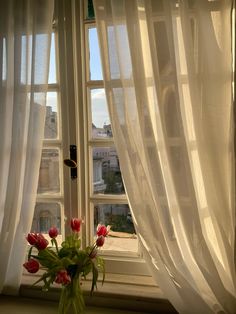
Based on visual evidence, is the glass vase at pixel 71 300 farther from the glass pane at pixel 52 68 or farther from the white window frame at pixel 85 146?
the glass pane at pixel 52 68

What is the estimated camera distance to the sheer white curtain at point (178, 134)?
4.09ft

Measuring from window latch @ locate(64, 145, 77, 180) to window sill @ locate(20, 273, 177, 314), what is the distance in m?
0.52

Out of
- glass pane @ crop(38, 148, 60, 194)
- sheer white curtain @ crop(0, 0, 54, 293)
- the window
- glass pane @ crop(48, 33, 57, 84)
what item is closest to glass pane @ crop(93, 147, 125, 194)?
the window

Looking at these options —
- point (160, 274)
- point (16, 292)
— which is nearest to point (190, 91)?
point (160, 274)

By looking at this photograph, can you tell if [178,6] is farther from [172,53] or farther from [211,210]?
[211,210]

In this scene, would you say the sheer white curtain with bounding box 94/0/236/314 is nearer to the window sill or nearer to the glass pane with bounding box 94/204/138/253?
the window sill

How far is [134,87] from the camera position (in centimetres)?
132

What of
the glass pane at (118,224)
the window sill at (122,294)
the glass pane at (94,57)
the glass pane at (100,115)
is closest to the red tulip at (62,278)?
the window sill at (122,294)

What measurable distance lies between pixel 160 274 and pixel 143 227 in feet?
0.67

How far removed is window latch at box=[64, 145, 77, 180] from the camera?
1588mm

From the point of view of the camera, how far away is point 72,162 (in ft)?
5.20

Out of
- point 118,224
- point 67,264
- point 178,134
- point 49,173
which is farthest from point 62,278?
point 178,134

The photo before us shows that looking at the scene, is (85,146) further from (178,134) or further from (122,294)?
(122,294)

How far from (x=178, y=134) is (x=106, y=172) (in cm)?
46
